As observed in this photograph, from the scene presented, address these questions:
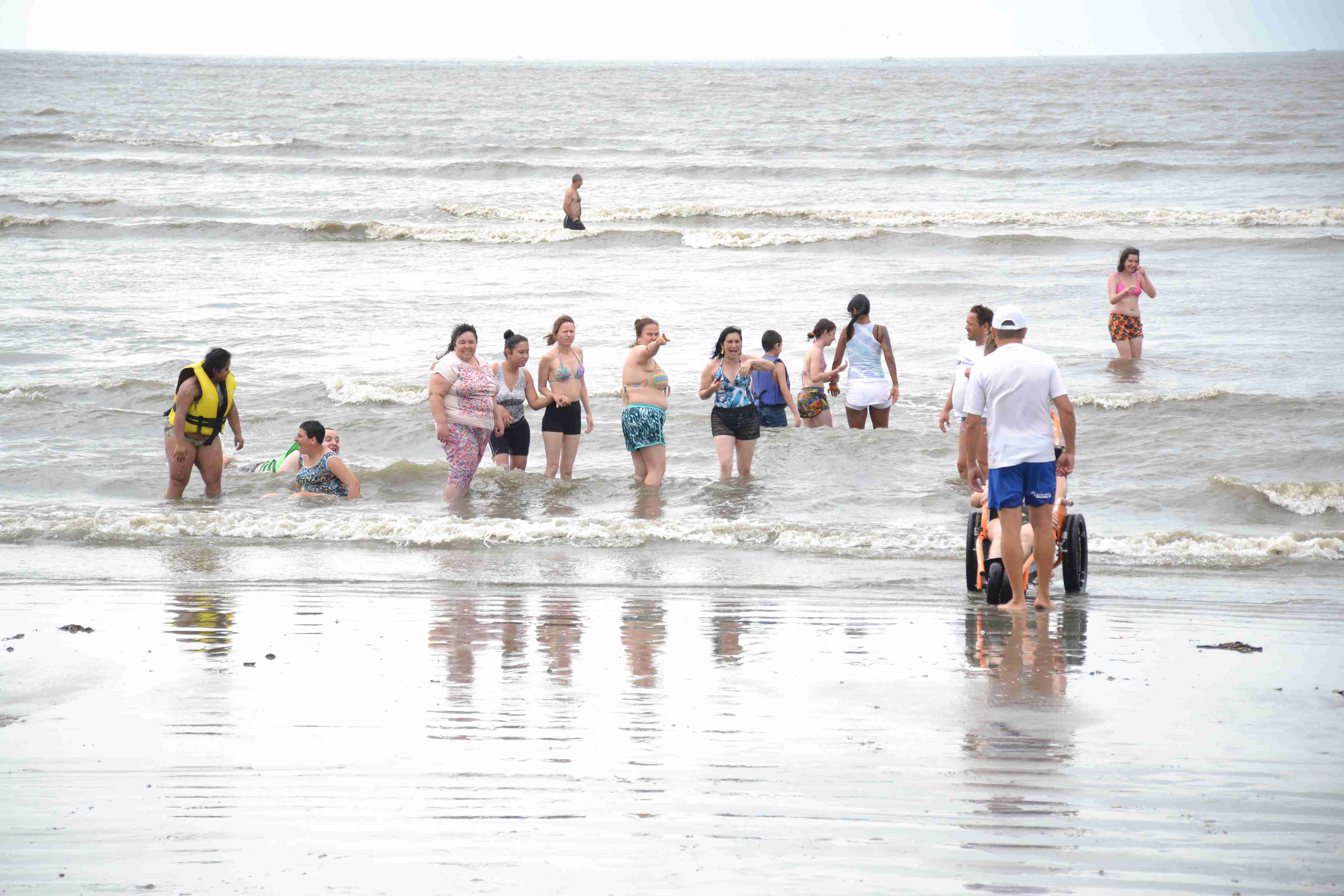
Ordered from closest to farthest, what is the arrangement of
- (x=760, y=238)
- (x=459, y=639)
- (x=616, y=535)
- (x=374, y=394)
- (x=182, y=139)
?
(x=459, y=639) < (x=616, y=535) < (x=374, y=394) < (x=760, y=238) < (x=182, y=139)

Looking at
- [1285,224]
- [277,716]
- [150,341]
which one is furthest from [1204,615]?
[1285,224]

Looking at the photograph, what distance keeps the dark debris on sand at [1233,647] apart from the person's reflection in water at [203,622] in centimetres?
450

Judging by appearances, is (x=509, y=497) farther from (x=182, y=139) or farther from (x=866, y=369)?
(x=182, y=139)

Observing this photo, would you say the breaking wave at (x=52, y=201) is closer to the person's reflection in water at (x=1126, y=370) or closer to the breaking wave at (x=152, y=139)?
the breaking wave at (x=152, y=139)

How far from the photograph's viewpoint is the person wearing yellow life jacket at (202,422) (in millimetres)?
9094

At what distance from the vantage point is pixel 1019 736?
14.0 feet

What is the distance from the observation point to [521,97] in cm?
7256

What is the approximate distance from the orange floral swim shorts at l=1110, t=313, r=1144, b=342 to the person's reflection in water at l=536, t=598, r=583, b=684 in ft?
31.5

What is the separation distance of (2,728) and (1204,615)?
5.57 metres

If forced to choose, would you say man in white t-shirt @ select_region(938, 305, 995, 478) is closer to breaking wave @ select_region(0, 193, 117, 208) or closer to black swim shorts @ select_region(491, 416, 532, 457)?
black swim shorts @ select_region(491, 416, 532, 457)

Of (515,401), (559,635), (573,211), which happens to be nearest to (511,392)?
(515,401)

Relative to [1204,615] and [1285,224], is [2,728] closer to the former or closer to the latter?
[1204,615]

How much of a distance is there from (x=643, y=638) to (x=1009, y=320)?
241 centimetres

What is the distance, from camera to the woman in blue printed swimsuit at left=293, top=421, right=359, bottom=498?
9.45 m
